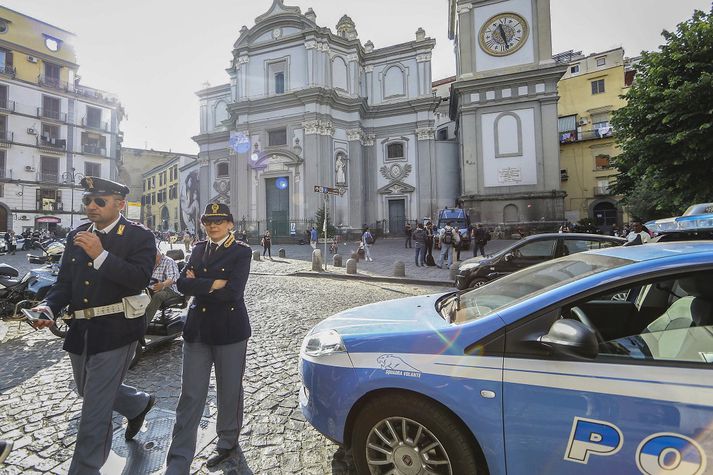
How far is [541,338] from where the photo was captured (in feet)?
5.85

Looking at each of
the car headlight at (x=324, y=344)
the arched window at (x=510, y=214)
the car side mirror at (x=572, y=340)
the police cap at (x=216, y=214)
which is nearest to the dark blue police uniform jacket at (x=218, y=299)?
the police cap at (x=216, y=214)

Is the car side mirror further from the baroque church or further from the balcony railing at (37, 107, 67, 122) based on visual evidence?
the balcony railing at (37, 107, 67, 122)

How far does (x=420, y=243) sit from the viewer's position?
1386 cm

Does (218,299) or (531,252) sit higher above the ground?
(531,252)

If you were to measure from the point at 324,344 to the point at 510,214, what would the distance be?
26308 millimetres

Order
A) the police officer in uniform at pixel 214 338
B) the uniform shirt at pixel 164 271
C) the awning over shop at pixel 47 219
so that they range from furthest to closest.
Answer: the awning over shop at pixel 47 219, the uniform shirt at pixel 164 271, the police officer in uniform at pixel 214 338

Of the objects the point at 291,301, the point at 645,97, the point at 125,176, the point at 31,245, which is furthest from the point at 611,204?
the point at 125,176

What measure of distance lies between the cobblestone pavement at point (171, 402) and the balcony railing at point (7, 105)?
3953 centimetres

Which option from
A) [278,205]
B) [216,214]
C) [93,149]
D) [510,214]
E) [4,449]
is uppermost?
[93,149]

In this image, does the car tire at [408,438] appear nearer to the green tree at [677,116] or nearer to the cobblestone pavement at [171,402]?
the cobblestone pavement at [171,402]

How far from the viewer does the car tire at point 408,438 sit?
190 centimetres

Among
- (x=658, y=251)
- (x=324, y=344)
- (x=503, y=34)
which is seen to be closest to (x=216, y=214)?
(x=324, y=344)

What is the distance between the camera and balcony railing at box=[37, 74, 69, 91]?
3416 cm

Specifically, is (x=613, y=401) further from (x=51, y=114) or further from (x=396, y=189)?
(x=51, y=114)
